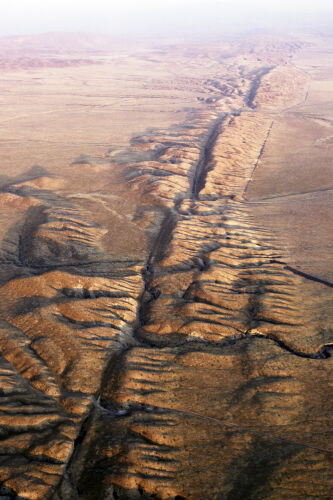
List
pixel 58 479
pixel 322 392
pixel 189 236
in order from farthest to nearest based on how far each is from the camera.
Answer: pixel 189 236
pixel 322 392
pixel 58 479

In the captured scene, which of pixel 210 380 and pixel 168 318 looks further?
pixel 168 318

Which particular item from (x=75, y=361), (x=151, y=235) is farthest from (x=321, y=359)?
(x=151, y=235)

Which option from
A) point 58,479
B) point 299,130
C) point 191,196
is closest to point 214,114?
point 299,130

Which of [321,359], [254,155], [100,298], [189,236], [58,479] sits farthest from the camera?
[254,155]

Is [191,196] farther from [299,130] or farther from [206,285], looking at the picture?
[299,130]

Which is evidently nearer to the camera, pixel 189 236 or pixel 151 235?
pixel 189 236

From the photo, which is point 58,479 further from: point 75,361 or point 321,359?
point 321,359

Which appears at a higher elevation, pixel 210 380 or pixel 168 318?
pixel 210 380
